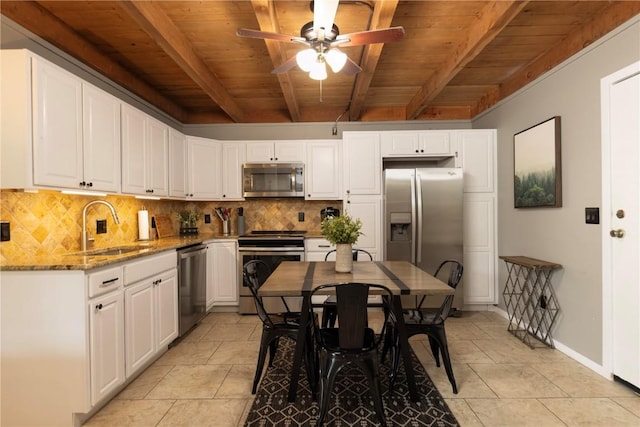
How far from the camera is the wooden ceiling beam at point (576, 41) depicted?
85.4 inches

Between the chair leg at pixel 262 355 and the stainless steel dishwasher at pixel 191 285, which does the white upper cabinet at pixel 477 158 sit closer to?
the chair leg at pixel 262 355

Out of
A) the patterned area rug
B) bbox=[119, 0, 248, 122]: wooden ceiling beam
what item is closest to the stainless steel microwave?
bbox=[119, 0, 248, 122]: wooden ceiling beam

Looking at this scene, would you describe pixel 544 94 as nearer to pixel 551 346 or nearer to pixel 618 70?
pixel 618 70

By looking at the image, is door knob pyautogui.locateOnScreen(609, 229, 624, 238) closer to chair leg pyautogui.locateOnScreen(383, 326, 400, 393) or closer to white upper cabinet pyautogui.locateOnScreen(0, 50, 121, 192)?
chair leg pyautogui.locateOnScreen(383, 326, 400, 393)

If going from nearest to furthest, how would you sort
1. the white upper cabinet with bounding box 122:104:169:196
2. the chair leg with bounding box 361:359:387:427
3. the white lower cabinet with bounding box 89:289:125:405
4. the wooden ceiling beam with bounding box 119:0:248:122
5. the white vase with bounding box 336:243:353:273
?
the chair leg with bounding box 361:359:387:427 → the white lower cabinet with bounding box 89:289:125:405 → the wooden ceiling beam with bounding box 119:0:248:122 → the white vase with bounding box 336:243:353:273 → the white upper cabinet with bounding box 122:104:169:196

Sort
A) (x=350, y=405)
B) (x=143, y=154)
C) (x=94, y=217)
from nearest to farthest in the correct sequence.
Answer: (x=350, y=405) → (x=94, y=217) → (x=143, y=154)

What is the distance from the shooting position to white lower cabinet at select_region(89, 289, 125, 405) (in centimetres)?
188

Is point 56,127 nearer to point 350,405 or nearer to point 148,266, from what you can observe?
point 148,266

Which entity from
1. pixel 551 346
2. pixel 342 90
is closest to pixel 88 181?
pixel 342 90

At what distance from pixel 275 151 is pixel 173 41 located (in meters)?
1.94

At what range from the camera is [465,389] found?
7.23 ft

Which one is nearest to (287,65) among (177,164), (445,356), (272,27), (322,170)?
(272,27)

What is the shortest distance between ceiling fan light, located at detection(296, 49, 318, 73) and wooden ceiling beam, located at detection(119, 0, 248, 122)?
1.01 m

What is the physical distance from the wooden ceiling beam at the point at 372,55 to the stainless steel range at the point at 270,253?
1.77m
